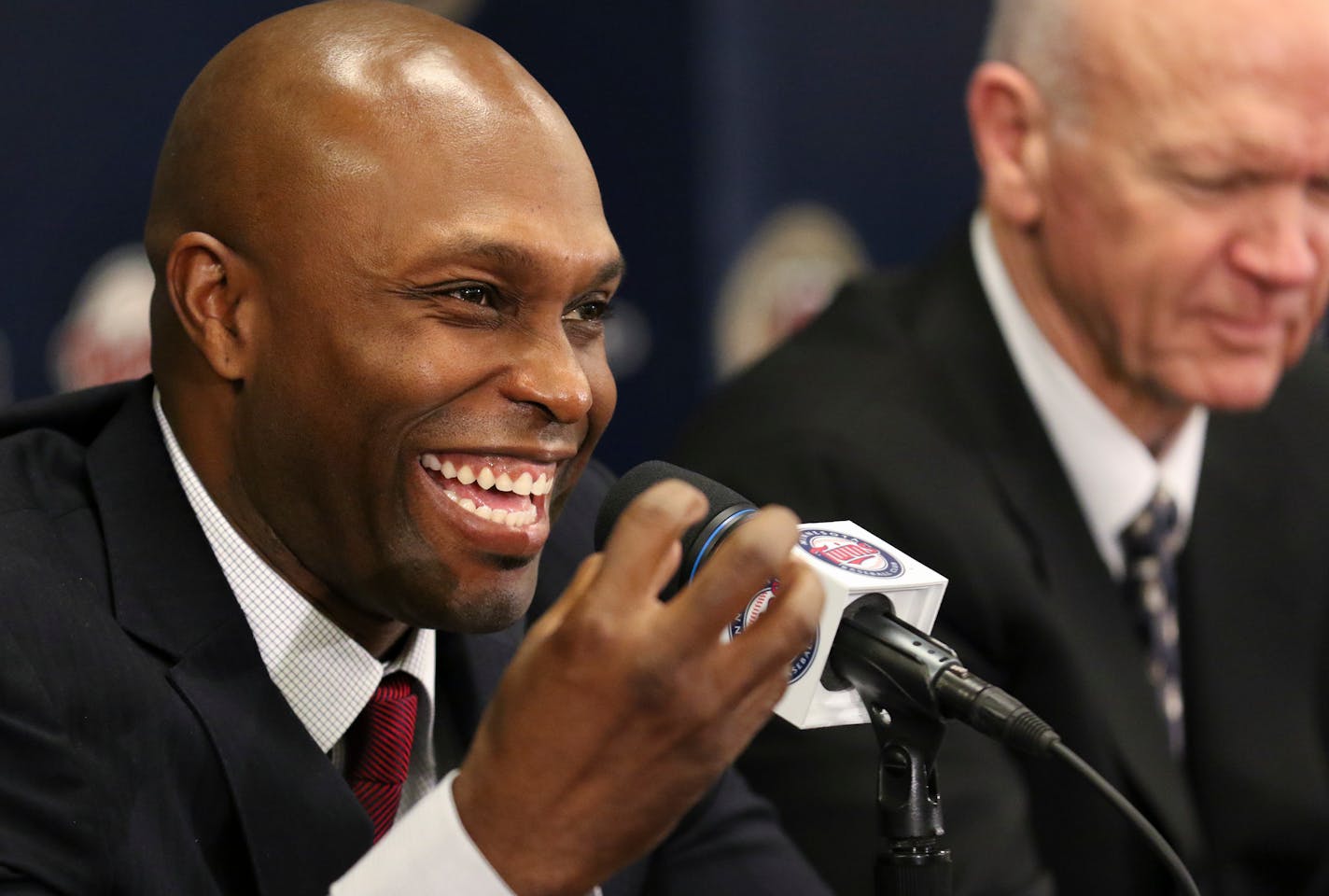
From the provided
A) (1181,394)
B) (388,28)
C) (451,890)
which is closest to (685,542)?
(451,890)

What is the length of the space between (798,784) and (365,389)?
0.79 m

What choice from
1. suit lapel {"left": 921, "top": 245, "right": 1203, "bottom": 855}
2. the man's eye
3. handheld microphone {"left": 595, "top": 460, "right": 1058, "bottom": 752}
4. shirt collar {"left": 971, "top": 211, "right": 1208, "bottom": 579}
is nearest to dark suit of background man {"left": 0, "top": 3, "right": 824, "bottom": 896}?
the man's eye

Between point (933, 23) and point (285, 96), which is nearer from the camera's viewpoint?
point (285, 96)

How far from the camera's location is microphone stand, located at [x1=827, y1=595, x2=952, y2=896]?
105cm

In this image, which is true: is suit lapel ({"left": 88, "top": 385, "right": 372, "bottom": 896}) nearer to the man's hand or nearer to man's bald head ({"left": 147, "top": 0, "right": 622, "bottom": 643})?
man's bald head ({"left": 147, "top": 0, "right": 622, "bottom": 643})

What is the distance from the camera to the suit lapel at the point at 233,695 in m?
1.26

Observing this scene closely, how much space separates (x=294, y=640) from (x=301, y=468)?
0.14m

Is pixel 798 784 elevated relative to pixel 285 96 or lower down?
lower down

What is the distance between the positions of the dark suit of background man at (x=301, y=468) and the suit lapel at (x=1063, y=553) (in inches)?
34.2

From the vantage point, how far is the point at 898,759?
3.51 ft

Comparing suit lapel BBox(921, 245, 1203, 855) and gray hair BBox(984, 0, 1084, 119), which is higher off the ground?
gray hair BBox(984, 0, 1084, 119)

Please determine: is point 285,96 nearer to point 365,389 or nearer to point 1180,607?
point 365,389

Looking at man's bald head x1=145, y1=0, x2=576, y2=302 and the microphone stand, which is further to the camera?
man's bald head x1=145, y1=0, x2=576, y2=302

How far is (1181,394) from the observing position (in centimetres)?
222
